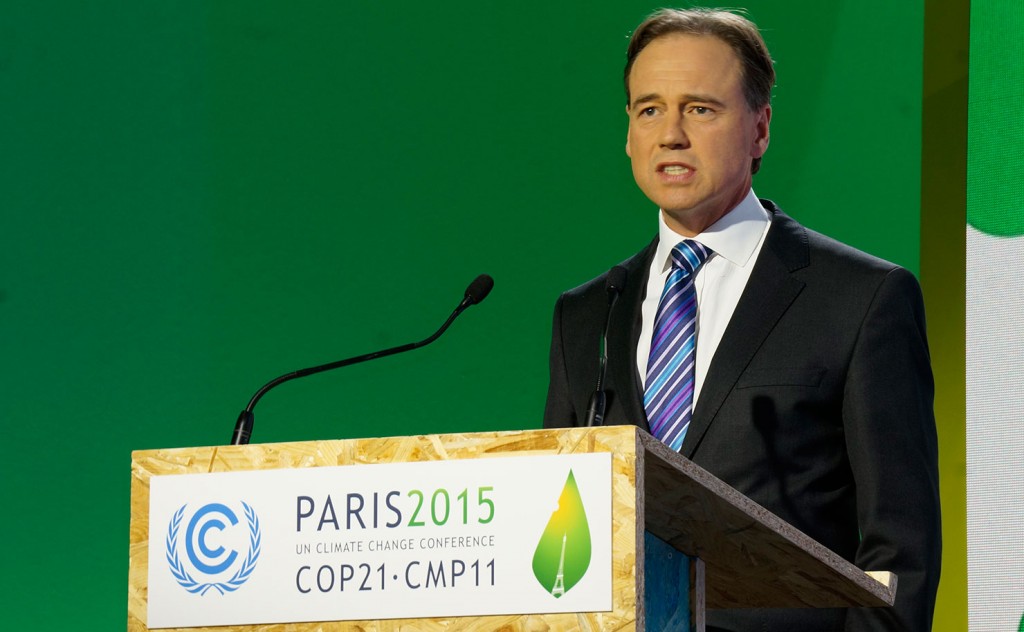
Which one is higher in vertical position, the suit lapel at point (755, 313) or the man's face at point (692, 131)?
the man's face at point (692, 131)

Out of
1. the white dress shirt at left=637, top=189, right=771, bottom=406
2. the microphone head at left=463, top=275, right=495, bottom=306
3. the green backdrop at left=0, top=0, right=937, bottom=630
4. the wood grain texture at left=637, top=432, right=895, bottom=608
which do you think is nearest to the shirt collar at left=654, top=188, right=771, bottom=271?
the white dress shirt at left=637, top=189, right=771, bottom=406

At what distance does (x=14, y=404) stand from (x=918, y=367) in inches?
95.7

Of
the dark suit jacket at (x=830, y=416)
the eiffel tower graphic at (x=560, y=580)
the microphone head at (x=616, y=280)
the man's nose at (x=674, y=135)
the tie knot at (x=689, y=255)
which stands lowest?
the eiffel tower graphic at (x=560, y=580)

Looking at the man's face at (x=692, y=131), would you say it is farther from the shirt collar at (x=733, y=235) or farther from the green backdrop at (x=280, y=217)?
the green backdrop at (x=280, y=217)

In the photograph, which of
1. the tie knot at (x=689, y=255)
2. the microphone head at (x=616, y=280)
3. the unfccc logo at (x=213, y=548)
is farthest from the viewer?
the tie knot at (x=689, y=255)

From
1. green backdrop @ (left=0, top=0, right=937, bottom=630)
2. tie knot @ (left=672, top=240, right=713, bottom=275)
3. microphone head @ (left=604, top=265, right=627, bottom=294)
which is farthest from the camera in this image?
green backdrop @ (left=0, top=0, right=937, bottom=630)

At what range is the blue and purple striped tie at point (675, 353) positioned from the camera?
210 cm

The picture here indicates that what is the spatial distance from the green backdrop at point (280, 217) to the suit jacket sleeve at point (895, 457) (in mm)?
1198

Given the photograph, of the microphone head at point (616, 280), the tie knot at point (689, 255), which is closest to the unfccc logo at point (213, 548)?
the microphone head at point (616, 280)

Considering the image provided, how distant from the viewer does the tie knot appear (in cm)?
226

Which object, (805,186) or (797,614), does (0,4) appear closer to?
(805,186)

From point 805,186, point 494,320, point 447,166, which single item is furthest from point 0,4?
point 805,186

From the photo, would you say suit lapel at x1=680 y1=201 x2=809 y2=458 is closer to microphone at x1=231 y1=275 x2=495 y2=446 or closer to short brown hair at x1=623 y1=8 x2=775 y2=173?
short brown hair at x1=623 y1=8 x2=775 y2=173

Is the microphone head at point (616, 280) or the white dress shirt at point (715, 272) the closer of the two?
the microphone head at point (616, 280)
